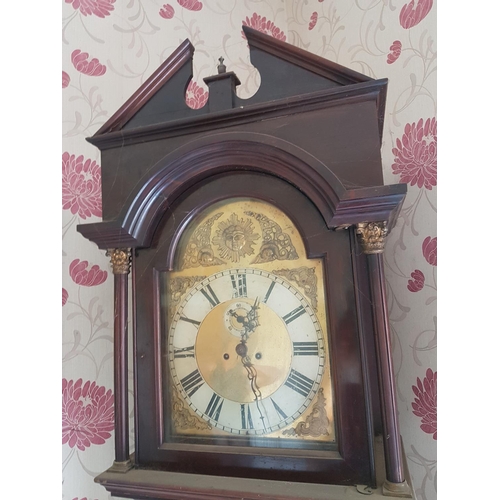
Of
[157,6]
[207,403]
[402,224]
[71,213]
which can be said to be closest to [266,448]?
[207,403]

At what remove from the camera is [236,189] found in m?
0.73

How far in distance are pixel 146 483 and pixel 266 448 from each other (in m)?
0.21

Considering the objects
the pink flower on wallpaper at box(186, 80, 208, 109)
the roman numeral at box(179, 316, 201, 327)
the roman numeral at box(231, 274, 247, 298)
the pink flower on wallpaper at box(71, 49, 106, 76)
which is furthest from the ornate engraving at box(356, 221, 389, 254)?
the pink flower on wallpaper at box(71, 49, 106, 76)

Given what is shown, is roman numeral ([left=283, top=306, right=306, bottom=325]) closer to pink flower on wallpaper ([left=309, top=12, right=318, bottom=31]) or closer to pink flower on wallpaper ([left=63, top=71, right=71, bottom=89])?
pink flower on wallpaper ([left=63, top=71, right=71, bottom=89])

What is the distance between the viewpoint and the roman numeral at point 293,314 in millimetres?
686

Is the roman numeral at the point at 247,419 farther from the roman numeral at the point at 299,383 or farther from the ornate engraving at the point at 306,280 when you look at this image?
the ornate engraving at the point at 306,280

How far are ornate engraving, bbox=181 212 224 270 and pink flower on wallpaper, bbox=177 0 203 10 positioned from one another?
864mm

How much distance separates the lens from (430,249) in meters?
0.98

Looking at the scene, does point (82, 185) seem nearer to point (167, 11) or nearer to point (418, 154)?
point (167, 11)

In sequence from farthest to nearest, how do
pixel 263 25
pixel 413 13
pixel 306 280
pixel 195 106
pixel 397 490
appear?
pixel 263 25
pixel 195 106
pixel 413 13
pixel 306 280
pixel 397 490

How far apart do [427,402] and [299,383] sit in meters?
0.45

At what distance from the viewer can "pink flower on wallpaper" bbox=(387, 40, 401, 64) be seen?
1088 millimetres

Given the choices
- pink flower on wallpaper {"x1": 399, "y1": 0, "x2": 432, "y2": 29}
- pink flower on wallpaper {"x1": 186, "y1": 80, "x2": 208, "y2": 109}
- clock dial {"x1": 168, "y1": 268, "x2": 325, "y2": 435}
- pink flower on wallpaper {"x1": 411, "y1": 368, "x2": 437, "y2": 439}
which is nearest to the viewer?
clock dial {"x1": 168, "y1": 268, "x2": 325, "y2": 435}

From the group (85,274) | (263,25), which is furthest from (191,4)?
(85,274)
